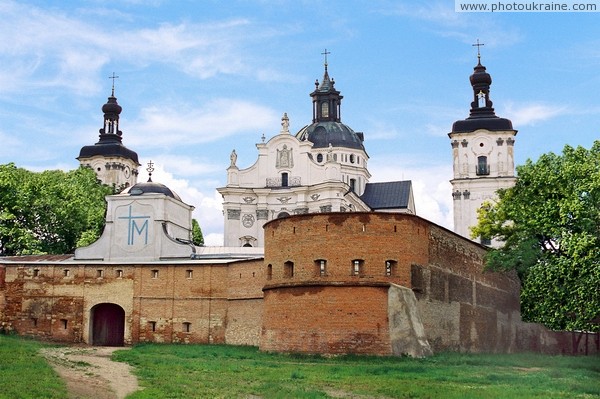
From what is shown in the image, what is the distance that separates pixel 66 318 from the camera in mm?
35875

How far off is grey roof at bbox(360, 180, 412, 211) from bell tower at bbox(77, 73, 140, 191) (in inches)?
860

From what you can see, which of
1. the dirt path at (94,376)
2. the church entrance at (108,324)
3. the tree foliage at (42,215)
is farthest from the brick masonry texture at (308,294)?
the tree foliage at (42,215)

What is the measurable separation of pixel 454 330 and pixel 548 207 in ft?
19.6

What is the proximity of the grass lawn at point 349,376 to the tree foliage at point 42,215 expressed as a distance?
2186 cm

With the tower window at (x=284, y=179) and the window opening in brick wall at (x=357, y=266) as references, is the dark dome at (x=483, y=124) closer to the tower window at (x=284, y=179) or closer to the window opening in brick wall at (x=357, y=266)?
the tower window at (x=284, y=179)

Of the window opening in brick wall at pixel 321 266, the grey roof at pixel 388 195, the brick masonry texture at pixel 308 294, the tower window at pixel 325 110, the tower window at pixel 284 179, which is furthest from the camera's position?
the tower window at pixel 325 110

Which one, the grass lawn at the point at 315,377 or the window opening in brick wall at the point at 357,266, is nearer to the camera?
the grass lawn at the point at 315,377

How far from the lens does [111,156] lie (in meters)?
74.9

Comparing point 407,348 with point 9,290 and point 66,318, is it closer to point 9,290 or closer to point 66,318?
point 66,318

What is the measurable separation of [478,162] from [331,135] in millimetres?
12390

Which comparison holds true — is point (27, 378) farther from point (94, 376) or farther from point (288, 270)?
point (288, 270)

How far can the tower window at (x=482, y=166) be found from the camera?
2680 inches

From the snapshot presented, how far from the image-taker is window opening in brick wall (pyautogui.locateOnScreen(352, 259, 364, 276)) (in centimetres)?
2712

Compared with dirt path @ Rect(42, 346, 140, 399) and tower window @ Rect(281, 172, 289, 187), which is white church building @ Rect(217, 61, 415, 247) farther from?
dirt path @ Rect(42, 346, 140, 399)
